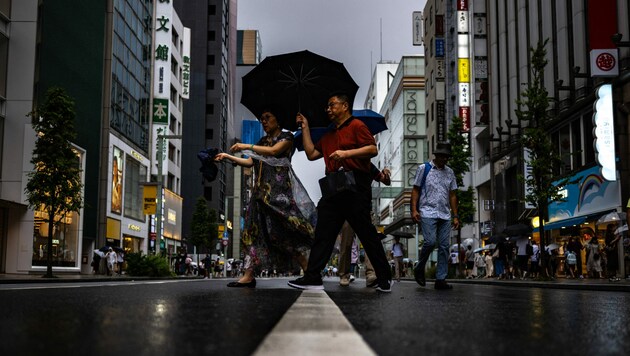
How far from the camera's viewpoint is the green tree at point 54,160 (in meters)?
21.6

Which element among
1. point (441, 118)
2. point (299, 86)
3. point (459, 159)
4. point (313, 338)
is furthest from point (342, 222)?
point (441, 118)

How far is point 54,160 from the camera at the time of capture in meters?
21.7

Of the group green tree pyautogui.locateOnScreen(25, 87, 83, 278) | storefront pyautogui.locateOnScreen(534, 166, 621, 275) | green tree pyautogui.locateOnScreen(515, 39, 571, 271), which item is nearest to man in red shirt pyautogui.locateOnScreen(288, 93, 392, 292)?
green tree pyautogui.locateOnScreen(515, 39, 571, 271)

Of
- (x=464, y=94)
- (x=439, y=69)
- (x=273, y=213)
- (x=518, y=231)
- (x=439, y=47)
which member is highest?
(x=439, y=47)

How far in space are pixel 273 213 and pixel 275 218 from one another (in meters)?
0.08

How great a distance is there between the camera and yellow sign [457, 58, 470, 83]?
4578 centimetres

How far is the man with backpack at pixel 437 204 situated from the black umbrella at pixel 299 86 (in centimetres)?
180

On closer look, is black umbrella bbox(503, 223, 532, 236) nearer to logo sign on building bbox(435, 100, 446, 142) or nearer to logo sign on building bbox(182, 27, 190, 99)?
logo sign on building bbox(435, 100, 446, 142)

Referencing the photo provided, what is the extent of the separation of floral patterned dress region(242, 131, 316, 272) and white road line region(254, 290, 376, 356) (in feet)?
14.5

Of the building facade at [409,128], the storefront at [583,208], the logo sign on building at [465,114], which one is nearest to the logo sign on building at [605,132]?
the storefront at [583,208]

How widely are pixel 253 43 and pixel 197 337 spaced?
640ft

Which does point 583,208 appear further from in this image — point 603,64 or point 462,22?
point 462,22

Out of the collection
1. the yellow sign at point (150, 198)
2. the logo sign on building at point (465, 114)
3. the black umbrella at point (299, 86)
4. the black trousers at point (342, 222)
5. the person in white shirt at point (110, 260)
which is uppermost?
the logo sign on building at point (465, 114)

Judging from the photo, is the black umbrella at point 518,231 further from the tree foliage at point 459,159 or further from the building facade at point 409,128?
the building facade at point 409,128
